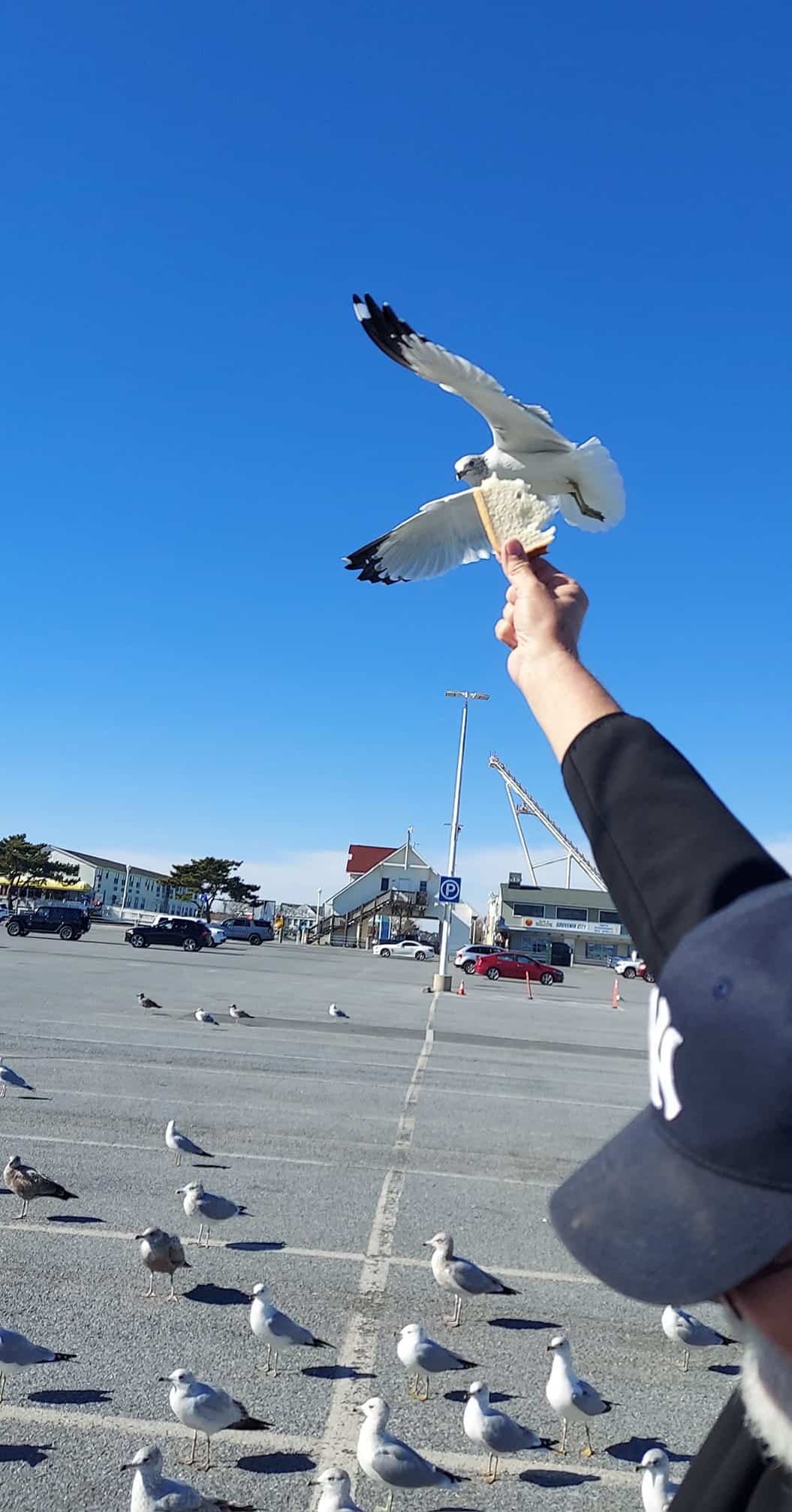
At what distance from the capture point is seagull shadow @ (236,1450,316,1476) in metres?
3.69

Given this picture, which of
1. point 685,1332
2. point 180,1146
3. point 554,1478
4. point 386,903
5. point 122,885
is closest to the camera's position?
point 554,1478

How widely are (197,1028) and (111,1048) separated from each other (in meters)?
2.74

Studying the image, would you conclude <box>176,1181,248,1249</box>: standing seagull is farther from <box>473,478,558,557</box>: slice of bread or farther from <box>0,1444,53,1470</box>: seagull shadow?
<box>473,478,558,557</box>: slice of bread

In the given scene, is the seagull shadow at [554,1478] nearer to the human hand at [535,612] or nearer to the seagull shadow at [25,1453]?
the seagull shadow at [25,1453]

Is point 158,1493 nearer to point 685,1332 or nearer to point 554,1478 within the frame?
point 554,1478

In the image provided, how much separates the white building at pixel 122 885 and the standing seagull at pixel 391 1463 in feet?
356

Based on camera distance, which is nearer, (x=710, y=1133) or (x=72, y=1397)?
(x=710, y=1133)

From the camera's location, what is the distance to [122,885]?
4946 inches

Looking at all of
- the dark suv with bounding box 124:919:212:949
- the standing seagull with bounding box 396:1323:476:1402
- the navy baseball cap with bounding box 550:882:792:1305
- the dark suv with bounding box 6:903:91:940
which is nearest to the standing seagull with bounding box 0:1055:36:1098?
the standing seagull with bounding box 396:1323:476:1402

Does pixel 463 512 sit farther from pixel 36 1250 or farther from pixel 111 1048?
pixel 111 1048

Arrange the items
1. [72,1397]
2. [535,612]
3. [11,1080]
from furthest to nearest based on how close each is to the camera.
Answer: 1. [11,1080]
2. [72,1397]
3. [535,612]

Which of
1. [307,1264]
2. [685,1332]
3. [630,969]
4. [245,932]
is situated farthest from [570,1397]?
[630,969]

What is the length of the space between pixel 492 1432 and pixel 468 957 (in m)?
41.4

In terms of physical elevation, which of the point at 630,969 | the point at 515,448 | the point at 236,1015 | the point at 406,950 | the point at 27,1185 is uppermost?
the point at 515,448
